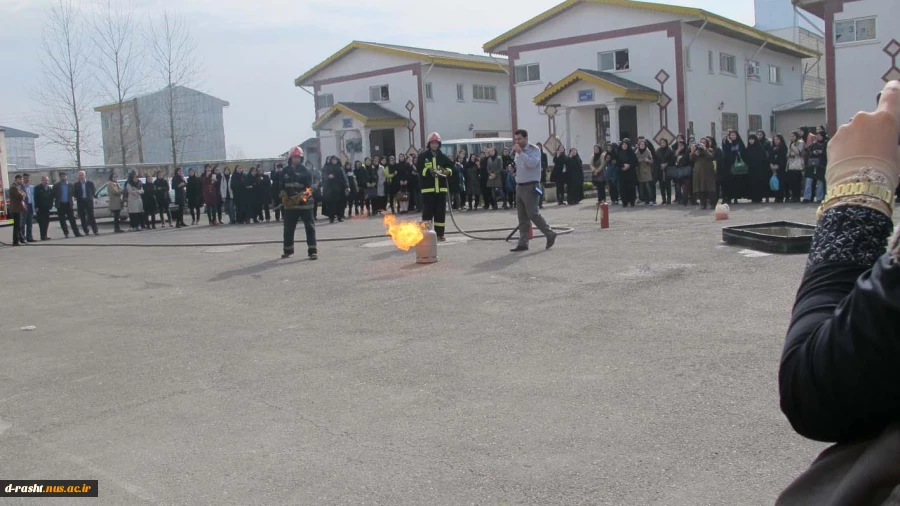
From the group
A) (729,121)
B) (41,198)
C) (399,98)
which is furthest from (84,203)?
(729,121)

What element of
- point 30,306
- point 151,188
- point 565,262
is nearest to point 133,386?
point 30,306

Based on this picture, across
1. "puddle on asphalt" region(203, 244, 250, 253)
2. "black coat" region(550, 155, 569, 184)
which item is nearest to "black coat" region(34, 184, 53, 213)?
"puddle on asphalt" region(203, 244, 250, 253)

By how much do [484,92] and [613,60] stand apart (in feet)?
45.4

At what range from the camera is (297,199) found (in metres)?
14.2

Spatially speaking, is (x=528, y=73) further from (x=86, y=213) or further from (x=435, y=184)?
(x=435, y=184)

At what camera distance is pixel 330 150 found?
48.3 m

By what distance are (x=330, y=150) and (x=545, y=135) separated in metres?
14.6

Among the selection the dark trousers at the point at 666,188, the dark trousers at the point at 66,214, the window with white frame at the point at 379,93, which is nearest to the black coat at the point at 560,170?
the dark trousers at the point at 666,188

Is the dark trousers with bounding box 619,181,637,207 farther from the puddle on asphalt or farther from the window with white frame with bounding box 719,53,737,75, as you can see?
the window with white frame with bounding box 719,53,737,75

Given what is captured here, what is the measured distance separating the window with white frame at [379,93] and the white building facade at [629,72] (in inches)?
335

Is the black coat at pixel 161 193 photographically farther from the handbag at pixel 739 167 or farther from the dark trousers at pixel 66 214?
the handbag at pixel 739 167

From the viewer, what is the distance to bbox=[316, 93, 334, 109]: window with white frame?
4956 centimetres

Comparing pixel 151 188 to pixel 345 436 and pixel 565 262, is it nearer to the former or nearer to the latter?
pixel 565 262

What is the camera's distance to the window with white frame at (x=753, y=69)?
40.5 metres
